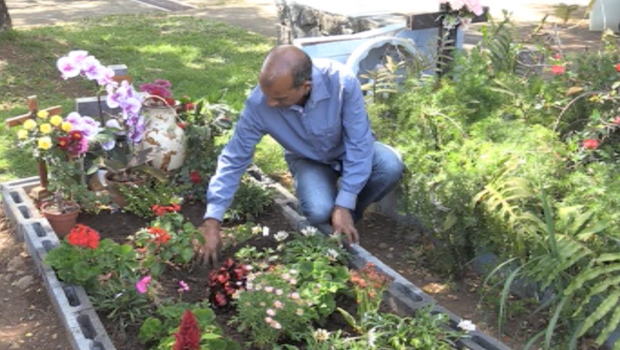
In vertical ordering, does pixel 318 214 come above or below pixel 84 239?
below

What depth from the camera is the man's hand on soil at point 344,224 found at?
4113mm

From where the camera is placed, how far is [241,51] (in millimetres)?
9641

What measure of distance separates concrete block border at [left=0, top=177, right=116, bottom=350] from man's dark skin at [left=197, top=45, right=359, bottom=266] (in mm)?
676

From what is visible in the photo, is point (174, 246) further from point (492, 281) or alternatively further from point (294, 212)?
point (492, 281)

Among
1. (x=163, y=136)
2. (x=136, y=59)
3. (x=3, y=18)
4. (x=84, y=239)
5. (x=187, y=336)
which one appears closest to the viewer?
(x=187, y=336)

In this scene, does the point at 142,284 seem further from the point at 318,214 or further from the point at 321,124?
the point at 321,124

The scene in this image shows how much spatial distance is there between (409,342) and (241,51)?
6.80 m

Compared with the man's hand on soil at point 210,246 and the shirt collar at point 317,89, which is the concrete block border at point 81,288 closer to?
the man's hand on soil at point 210,246

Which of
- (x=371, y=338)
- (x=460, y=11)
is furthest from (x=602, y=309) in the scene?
(x=460, y=11)

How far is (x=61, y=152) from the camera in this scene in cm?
443

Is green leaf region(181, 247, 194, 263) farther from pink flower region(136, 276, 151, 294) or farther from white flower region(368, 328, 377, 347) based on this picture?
white flower region(368, 328, 377, 347)

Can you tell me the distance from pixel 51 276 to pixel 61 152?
85cm

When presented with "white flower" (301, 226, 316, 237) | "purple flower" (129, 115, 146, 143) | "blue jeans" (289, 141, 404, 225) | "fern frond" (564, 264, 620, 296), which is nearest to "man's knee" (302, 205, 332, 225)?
"blue jeans" (289, 141, 404, 225)

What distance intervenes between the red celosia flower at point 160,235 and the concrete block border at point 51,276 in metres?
0.44
